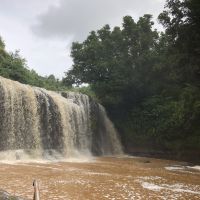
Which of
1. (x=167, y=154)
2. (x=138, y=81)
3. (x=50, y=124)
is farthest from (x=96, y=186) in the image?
(x=138, y=81)

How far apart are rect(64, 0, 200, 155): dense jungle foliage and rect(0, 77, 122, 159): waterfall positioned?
6.30ft

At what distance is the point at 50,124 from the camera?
21.1 m

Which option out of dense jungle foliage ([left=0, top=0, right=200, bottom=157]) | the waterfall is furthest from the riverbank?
the waterfall

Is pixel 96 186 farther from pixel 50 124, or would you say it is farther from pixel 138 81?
pixel 138 81

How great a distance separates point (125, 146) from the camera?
2777cm

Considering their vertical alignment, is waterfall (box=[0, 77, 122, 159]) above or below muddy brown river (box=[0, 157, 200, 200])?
above

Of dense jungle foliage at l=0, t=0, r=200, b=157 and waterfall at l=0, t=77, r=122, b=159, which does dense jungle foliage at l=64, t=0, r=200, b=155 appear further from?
waterfall at l=0, t=77, r=122, b=159

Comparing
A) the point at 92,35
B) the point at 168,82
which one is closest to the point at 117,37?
the point at 92,35

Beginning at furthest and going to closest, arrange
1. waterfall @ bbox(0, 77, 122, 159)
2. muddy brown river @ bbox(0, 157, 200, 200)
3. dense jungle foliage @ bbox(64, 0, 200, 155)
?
dense jungle foliage @ bbox(64, 0, 200, 155)
waterfall @ bbox(0, 77, 122, 159)
muddy brown river @ bbox(0, 157, 200, 200)

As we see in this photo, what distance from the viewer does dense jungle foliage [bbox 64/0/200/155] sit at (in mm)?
23344

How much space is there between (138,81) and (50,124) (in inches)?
366

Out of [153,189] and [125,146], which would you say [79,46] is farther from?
[153,189]

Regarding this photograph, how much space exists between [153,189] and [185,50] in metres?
10.3

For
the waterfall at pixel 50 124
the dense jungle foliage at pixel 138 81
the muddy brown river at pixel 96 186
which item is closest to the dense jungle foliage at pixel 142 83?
the dense jungle foliage at pixel 138 81
